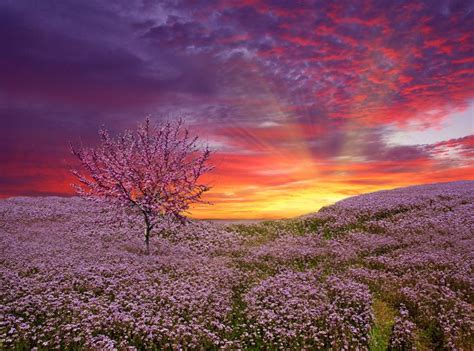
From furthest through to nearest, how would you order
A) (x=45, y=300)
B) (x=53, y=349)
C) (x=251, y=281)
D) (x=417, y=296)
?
Result: 1. (x=251, y=281)
2. (x=417, y=296)
3. (x=45, y=300)
4. (x=53, y=349)

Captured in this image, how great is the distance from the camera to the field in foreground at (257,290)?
1052cm

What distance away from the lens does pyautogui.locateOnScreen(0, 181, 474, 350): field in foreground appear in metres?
10.5

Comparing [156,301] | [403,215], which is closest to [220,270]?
[156,301]

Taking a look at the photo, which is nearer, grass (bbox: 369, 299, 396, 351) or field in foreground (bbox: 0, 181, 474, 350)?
field in foreground (bbox: 0, 181, 474, 350)

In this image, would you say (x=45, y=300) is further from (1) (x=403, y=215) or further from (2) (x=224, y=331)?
(1) (x=403, y=215)

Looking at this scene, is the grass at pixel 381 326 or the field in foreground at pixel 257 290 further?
the grass at pixel 381 326

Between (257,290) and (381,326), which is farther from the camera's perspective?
(257,290)

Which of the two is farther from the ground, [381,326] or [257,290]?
[257,290]

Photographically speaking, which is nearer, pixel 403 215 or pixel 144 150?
pixel 144 150

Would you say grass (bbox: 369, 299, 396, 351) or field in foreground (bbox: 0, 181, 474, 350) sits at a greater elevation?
field in foreground (bbox: 0, 181, 474, 350)

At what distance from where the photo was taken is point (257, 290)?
1395 cm

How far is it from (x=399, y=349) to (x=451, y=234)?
12706 mm

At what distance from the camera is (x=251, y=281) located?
16188 millimetres

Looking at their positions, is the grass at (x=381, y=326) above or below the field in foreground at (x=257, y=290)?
below
